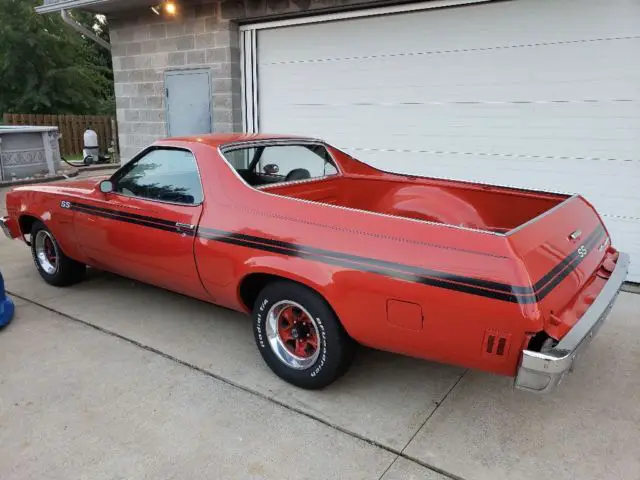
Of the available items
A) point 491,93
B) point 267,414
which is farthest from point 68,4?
point 267,414

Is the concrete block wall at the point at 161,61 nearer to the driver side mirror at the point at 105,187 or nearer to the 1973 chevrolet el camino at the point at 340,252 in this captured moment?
the 1973 chevrolet el camino at the point at 340,252

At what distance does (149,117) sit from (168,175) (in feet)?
18.2

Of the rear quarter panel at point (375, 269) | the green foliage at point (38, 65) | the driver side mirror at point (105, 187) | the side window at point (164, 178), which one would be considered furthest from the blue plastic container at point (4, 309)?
the green foliage at point (38, 65)

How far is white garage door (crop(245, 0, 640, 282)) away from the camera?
5.05 metres

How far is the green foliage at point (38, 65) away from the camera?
21344 millimetres

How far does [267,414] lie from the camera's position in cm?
293

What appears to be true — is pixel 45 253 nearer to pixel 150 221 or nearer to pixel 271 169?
pixel 150 221

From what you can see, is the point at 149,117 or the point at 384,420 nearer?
the point at 384,420

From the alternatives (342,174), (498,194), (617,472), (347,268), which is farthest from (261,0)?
(617,472)

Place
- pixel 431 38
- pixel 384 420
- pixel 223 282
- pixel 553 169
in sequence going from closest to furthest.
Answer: pixel 384 420
pixel 223 282
pixel 553 169
pixel 431 38

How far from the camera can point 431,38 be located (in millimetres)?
5918

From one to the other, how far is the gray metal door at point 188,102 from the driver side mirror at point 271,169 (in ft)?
13.5

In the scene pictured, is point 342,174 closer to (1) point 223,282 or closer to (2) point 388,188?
(2) point 388,188

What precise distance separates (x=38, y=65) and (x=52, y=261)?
21.2 metres
